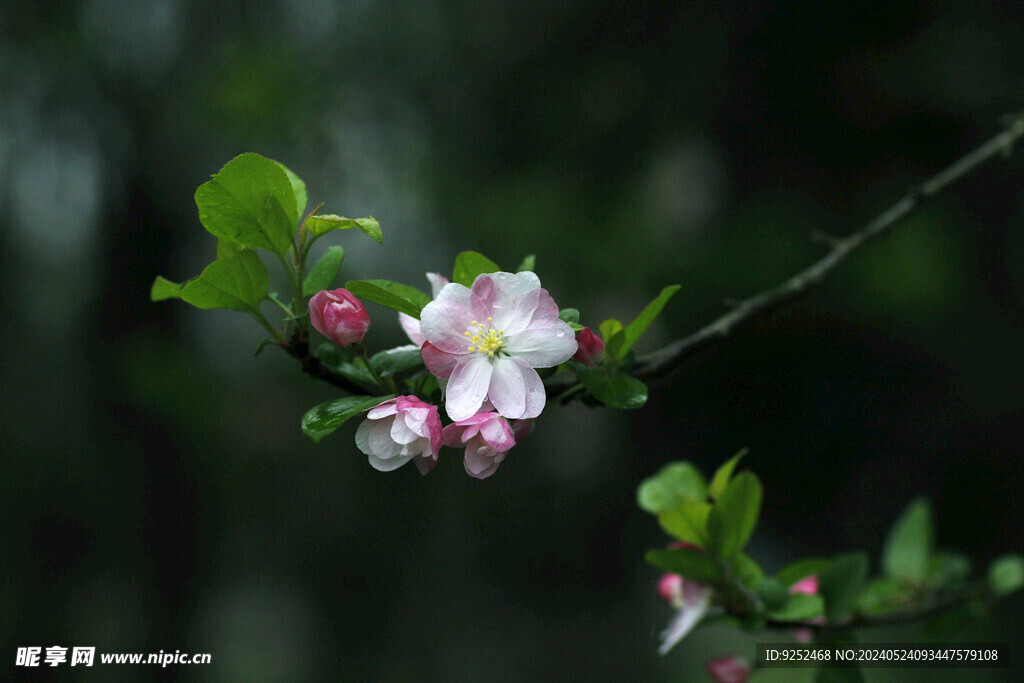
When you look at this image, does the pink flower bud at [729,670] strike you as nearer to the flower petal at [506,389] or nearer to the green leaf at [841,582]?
the green leaf at [841,582]

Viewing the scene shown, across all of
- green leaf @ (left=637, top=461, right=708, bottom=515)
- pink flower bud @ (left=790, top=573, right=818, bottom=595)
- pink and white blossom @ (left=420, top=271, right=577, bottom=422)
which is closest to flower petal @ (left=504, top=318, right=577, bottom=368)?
pink and white blossom @ (left=420, top=271, right=577, bottom=422)

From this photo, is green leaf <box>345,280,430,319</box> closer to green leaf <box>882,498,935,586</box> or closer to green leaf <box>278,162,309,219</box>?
green leaf <box>278,162,309,219</box>

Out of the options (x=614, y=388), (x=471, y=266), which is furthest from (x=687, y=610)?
(x=471, y=266)

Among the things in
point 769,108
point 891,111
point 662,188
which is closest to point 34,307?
point 662,188

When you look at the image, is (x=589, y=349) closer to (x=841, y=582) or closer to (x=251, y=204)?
(x=251, y=204)

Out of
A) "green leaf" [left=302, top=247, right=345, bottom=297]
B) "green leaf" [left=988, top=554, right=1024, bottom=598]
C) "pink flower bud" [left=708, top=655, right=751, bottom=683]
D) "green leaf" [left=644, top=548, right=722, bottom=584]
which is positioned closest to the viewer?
"green leaf" [left=302, top=247, right=345, bottom=297]

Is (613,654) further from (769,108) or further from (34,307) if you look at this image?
(34,307)
